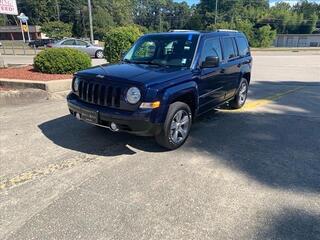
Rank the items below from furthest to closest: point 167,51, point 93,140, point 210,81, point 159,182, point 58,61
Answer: point 58,61 < point 210,81 < point 167,51 < point 93,140 < point 159,182

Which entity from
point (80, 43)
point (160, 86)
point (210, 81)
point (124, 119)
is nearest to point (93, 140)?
point (124, 119)

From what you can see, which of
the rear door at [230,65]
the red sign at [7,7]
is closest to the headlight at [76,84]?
the rear door at [230,65]

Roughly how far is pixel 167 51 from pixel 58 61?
18.9 feet

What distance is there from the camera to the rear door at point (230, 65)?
629 centimetres

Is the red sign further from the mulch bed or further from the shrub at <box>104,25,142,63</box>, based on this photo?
the shrub at <box>104,25,142,63</box>

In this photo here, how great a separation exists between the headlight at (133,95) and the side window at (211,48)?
5.16 feet

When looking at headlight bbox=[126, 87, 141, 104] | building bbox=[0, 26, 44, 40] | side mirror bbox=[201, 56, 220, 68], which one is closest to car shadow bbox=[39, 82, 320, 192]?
headlight bbox=[126, 87, 141, 104]

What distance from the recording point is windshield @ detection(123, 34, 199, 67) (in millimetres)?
5285

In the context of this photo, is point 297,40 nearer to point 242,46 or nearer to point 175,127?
point 242,46

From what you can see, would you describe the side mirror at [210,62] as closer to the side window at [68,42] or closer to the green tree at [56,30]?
the side window at [68,42]

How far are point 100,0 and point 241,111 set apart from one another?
8498cm

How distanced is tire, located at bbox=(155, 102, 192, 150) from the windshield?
79 centimetres

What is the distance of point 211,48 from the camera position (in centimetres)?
572

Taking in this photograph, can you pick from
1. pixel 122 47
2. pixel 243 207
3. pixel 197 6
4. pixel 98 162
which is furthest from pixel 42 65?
pixel 197 6
